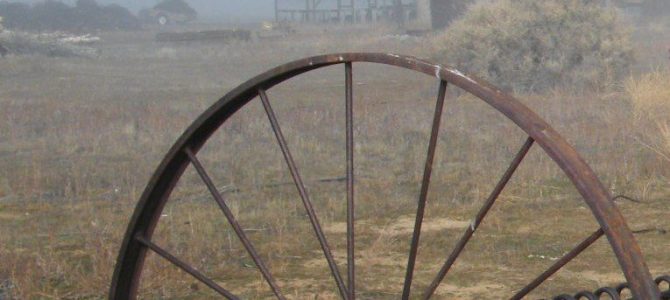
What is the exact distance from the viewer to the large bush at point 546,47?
1844cm

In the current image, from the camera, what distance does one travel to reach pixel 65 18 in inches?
2235

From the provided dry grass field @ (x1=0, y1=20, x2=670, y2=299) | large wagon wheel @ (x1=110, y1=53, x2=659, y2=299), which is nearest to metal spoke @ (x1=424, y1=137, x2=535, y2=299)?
large wagon wheel @ (x1=110, y1=53, x2=659, y2=299)

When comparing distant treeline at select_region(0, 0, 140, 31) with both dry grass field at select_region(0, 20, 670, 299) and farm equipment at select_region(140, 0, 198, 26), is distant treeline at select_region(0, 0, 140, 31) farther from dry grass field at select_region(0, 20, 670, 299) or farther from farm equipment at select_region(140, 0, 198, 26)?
dry grass field at select_region(0, 20, 670, 299)

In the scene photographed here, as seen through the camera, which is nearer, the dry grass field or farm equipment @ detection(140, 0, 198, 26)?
the dry grass field

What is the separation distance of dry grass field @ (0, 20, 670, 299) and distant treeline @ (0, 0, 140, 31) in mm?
35554

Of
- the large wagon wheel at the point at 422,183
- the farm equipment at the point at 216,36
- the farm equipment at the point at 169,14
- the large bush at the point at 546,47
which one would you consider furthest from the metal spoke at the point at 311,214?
the farm equipment at the point at 169,14

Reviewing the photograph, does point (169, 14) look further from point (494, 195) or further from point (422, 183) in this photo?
point (494, 195)

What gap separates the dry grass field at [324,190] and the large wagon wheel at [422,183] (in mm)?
2893

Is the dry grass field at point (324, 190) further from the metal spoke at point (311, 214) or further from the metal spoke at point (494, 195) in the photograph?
the metal spoke at point (494, 195)

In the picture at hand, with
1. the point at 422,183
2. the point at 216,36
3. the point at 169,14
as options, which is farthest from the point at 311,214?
the point at 169,14

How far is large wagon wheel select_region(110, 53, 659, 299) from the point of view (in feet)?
8.20

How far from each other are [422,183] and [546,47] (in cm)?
1611

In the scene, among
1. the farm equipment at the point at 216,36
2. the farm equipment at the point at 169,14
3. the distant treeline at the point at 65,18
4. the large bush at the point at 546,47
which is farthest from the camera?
the farm equipment at the point at 169,14

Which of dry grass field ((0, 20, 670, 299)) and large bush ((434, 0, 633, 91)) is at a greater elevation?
large bush ((434, 0, 633, 91))
